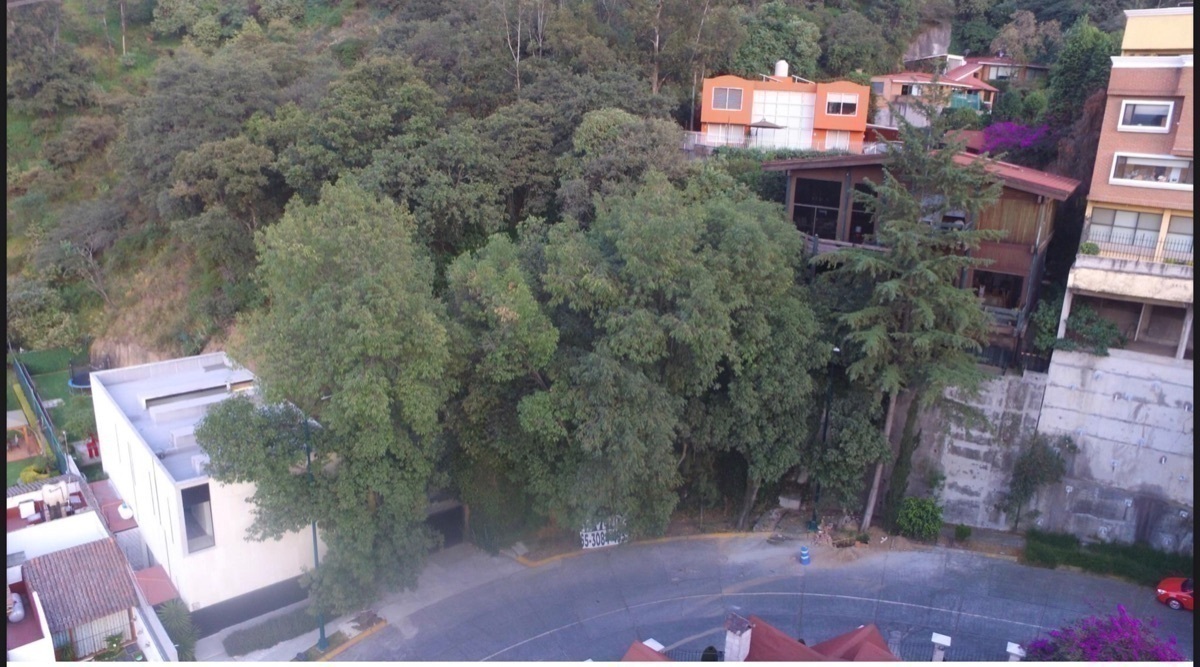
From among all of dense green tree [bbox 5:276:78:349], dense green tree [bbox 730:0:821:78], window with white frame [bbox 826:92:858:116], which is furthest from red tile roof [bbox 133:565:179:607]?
dense green tree [bbox 730:0:821:78]

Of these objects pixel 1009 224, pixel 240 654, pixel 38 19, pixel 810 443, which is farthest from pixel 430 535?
pixel 38 19

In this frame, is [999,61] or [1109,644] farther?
[999,61]

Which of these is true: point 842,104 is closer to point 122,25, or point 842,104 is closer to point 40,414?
point 40,414

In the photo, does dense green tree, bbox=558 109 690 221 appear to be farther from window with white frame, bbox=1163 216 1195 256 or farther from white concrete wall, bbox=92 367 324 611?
window with white frame, bbox=1163 216 1195 256

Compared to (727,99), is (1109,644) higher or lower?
lower

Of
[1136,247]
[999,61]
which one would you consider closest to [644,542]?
[1136,247]
